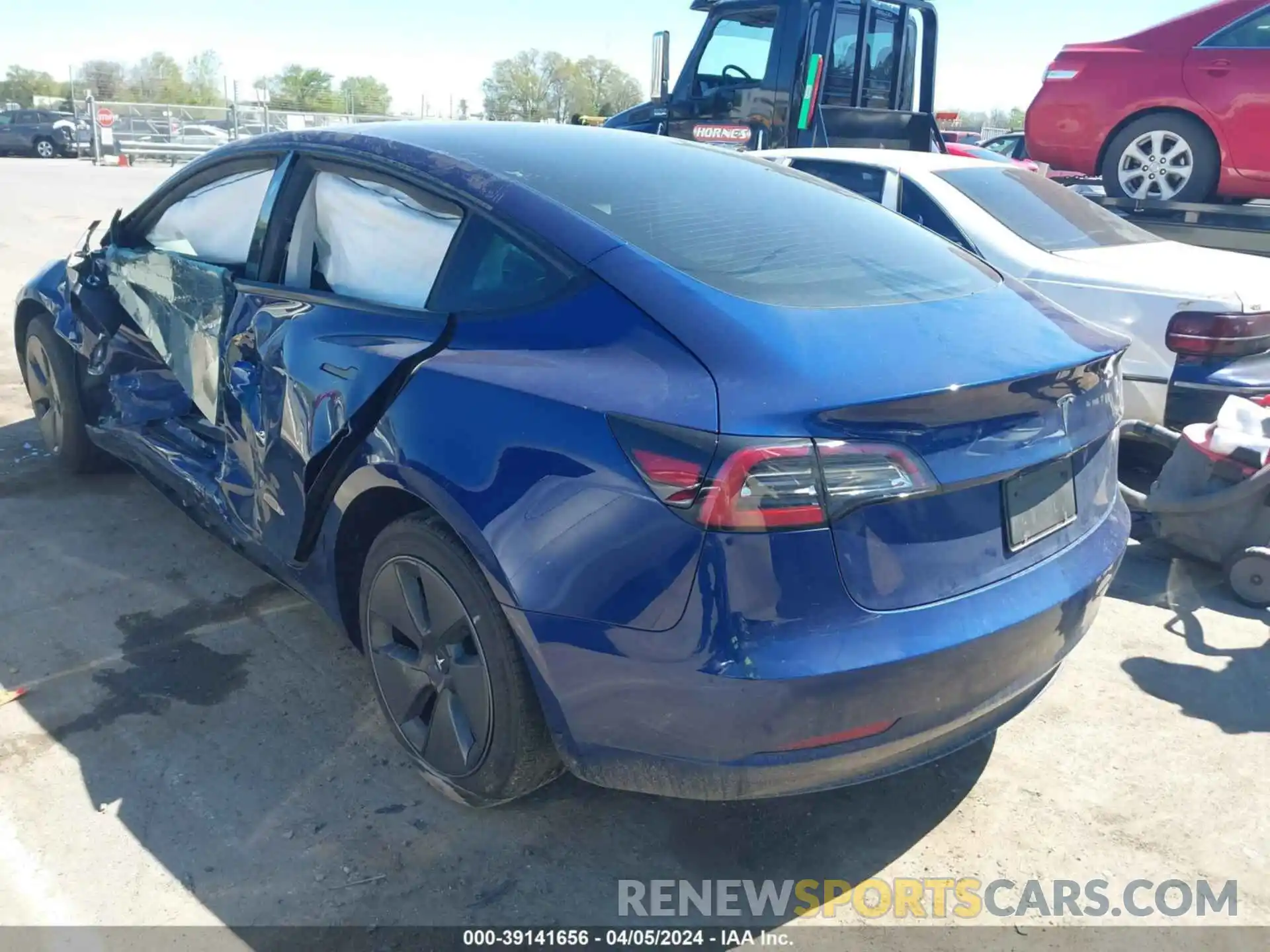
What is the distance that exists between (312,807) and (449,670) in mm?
556

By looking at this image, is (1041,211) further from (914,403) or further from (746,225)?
(914,403)

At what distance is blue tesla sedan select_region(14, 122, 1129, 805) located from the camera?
1.96 meters

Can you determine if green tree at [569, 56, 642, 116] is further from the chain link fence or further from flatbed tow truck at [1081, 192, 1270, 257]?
flatbed tow truck at [1081, 192, 1270, 257]

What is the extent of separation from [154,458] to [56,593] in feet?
1.94

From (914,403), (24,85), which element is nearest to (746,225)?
(914,403)

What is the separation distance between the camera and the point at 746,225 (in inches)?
106

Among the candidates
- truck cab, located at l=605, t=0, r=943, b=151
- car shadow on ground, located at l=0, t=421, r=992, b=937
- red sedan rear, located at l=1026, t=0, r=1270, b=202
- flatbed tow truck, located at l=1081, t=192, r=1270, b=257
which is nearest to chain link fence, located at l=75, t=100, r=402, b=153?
truck cab, located at l=605, t=0, r=943, b=151

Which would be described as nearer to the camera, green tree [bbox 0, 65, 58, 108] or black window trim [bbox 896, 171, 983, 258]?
black window trim [bbox 896, 171, 983, 258]

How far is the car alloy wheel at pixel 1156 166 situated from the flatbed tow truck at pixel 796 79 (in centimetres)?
41

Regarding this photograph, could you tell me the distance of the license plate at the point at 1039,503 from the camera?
221cm

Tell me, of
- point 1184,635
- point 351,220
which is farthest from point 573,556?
point 1184,635

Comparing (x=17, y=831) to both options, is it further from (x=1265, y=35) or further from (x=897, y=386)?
(x=1265, y=35)

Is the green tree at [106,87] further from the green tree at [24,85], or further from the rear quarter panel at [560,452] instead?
the rear quarter panel at [560,452]

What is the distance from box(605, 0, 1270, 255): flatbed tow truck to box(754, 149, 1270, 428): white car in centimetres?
219
